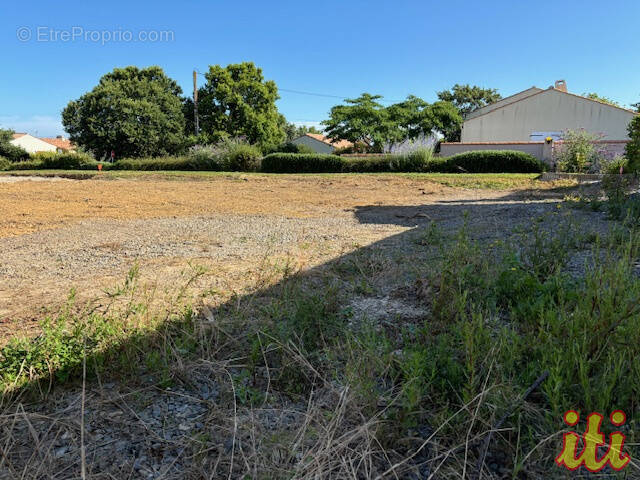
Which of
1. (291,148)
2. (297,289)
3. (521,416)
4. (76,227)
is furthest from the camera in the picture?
(291,148)

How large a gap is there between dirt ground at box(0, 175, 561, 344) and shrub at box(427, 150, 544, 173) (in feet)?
19.8

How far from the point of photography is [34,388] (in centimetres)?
177

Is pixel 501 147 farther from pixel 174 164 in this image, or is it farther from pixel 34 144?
pixel 34 144

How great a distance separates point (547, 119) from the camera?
26.6 m

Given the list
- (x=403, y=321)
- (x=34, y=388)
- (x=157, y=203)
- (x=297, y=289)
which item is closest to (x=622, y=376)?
(x=403, y=321)

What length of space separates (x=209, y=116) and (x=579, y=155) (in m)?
32.7

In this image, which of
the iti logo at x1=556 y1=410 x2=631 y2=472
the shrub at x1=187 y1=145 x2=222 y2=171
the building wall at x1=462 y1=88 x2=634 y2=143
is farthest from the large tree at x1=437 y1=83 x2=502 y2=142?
the iti logo at x1=556 y1=410 x2=631 y2=472

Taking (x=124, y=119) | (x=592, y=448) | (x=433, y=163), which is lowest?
(x=592, y=448)

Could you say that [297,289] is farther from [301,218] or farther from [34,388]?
[301,218]

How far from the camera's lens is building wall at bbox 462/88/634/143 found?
969 inches

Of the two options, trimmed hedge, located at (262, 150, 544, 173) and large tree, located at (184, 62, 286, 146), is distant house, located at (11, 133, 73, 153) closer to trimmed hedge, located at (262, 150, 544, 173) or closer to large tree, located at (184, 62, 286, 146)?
large tree, located at (184, 62, 286, 146)

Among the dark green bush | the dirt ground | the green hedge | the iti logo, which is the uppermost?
the green hedge

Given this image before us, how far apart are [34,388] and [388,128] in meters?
35.8

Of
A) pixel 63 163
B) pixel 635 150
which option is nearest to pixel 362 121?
pixel 63 163
